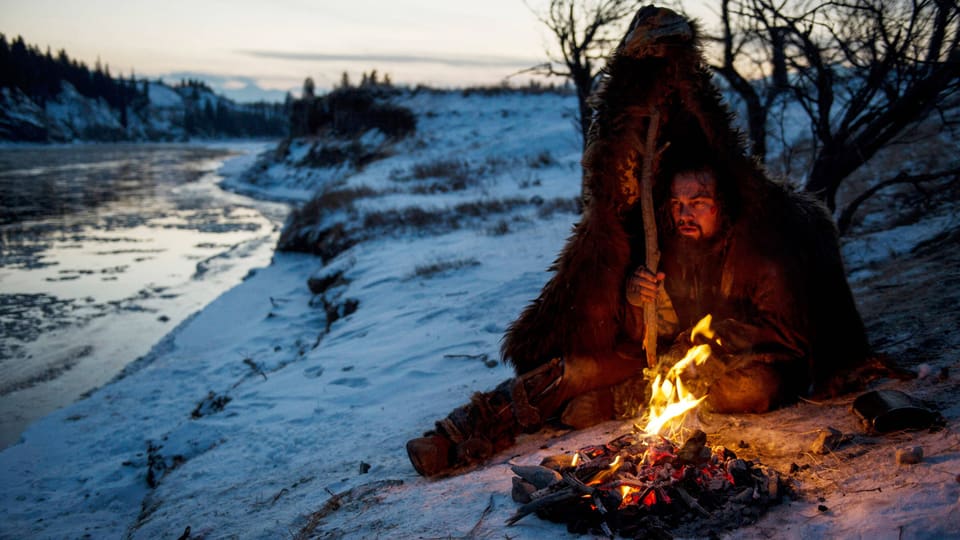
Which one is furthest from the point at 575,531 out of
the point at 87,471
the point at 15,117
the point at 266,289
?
the point at 15,117

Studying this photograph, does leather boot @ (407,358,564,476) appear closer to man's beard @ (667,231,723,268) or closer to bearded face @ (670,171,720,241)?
man's beard @ (667,231,723,268)

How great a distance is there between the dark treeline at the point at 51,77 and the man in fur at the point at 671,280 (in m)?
82.8

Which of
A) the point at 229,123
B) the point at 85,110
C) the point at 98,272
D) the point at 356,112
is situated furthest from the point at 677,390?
the point at 229,123

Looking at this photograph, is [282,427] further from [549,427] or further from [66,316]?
[66,316]

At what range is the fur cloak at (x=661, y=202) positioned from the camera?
3244 mm

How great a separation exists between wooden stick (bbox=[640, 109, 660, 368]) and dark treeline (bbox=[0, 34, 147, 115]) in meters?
83.2

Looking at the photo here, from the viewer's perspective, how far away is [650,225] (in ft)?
11.4

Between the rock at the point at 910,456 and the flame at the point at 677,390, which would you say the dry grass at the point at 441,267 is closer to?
the flame at the point at 677,390

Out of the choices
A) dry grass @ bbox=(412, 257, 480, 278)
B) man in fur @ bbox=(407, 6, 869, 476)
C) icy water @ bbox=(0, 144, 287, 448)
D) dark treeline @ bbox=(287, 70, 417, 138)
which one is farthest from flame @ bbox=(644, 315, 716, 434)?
dark treeline @ bbox=(287, 70, 417, 138)

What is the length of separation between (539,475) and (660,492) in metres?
0.54

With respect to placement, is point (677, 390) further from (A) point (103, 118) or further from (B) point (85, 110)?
(A) point (103, 118)

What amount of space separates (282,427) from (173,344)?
165 inches

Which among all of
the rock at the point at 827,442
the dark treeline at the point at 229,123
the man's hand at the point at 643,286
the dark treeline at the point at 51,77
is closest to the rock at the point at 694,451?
the rock at the point at 827,442

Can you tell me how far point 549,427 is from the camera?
12.9 feet
